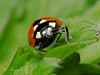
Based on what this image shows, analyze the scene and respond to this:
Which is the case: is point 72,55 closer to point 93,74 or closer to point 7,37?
point 93,74

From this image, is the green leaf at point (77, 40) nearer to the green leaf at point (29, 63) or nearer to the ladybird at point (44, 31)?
the green leaf at point (29, 63)

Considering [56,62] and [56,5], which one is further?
[56,5]

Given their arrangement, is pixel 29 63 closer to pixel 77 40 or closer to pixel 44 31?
pixel 77 40

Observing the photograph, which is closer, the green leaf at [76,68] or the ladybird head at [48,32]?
the green leaf at [76,68]

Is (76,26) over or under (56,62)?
over

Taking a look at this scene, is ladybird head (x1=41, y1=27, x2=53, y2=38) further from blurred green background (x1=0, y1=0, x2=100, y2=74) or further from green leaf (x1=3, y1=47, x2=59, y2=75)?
blurred green background (x1=0, y1=0, x2=100, y2=74)

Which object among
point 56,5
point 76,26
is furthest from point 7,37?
point 76,26

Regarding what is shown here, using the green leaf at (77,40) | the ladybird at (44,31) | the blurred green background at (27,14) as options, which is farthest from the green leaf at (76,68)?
the blurred green background at (27,14)

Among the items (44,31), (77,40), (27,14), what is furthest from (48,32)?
(27,14)
